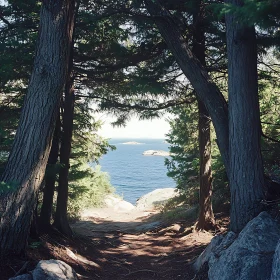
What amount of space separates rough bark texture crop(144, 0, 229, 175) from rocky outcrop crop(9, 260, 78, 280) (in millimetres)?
3127

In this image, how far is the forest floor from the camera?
18.8 feet

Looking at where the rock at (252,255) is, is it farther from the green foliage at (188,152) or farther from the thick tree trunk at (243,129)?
the green foliage at (188,152)

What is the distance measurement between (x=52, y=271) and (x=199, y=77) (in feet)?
13.0

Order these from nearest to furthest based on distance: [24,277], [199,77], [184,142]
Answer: [24,277] → [199,77] → [184,142]

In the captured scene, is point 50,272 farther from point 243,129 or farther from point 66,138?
point 66,138

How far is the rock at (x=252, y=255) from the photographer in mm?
3600

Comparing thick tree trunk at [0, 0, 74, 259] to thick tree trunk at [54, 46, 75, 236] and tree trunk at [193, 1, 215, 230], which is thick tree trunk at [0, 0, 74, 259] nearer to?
thick tree trunk at [54, 46, 75, 236]

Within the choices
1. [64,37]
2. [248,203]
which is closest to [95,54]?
[64,37]

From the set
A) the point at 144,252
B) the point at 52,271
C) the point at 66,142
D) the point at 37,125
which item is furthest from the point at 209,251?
the point at 66,142

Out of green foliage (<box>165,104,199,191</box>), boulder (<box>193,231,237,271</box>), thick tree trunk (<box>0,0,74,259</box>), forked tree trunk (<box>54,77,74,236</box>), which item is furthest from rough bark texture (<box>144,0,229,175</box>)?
green foliage (<box>165,104,199,191</box>)

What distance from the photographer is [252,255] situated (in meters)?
3.78

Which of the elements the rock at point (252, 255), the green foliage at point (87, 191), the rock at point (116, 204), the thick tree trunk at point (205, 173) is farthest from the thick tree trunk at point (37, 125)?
the rock at point (116, 204)

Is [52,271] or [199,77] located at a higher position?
[199,77]

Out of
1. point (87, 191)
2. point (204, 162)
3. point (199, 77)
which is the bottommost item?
point (87, 191)
